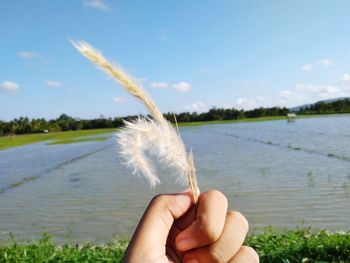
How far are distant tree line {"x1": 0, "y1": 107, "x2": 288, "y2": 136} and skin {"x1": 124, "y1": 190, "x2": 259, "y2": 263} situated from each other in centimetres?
9044

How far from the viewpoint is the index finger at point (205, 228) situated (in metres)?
1.37

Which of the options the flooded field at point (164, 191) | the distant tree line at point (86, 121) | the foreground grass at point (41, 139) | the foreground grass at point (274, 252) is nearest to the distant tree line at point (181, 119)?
the distant tree line at point (86, 121)

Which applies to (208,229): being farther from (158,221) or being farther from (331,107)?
(331,107)

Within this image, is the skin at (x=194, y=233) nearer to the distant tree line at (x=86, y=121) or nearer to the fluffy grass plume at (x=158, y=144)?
the fluffy grass plume at (x=158, y=144)

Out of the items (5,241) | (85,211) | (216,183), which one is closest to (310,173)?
(216,183)

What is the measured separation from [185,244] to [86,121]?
109 m

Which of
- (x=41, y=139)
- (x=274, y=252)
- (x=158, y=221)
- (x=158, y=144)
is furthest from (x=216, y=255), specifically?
(x=41, y=139)

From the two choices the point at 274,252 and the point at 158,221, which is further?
the point at 274,252

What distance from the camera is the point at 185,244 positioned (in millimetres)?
1379

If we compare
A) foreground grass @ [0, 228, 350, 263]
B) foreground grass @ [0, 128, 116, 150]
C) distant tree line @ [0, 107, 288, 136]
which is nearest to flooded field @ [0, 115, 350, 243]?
foreground grass @ [0, 228, 350, 263]

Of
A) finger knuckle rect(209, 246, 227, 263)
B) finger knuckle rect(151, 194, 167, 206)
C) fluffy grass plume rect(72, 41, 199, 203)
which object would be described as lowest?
finger knuckle rect(209, 246, 227, 263)

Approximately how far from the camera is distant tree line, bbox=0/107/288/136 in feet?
333

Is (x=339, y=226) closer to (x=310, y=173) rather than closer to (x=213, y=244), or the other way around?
(x=310, y=173)

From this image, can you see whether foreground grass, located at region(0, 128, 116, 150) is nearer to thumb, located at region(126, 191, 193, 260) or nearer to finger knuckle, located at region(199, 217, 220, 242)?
thumb, located at region(126, 191, 193, 260)
